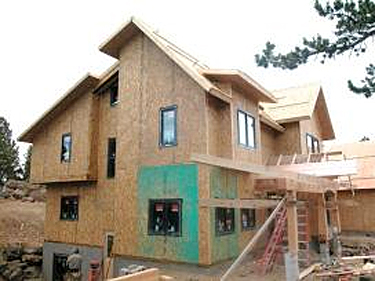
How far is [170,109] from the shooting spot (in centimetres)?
1339

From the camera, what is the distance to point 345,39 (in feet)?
33.0

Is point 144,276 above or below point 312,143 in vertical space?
below

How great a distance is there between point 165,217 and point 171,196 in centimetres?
79

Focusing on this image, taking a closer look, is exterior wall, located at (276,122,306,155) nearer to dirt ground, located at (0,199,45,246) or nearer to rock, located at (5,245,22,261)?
rock, located at (5,245,22,261)

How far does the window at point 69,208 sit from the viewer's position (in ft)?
57.5

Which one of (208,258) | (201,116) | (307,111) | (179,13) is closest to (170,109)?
(201,116)

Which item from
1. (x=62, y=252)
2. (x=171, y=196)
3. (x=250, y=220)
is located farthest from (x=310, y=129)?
(x=62, y=252)

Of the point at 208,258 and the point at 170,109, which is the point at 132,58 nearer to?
the point at 170,109

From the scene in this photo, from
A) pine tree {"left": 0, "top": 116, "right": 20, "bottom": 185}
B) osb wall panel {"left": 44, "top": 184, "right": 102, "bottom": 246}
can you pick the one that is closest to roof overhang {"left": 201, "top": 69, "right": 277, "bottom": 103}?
osb wall panel {"left": 44, "top": 184, "right": 102, "bottom": 246}

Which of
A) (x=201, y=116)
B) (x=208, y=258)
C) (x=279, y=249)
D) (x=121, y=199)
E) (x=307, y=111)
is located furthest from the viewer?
(x=307, y=111)

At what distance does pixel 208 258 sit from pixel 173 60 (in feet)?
22.5

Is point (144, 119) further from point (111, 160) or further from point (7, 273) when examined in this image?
point (7, 273)

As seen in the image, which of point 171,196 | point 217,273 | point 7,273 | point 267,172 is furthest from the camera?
point 7,273

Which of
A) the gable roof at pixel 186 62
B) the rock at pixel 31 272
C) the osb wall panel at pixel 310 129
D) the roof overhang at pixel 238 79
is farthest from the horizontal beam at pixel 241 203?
the rock at pixel 31 272
